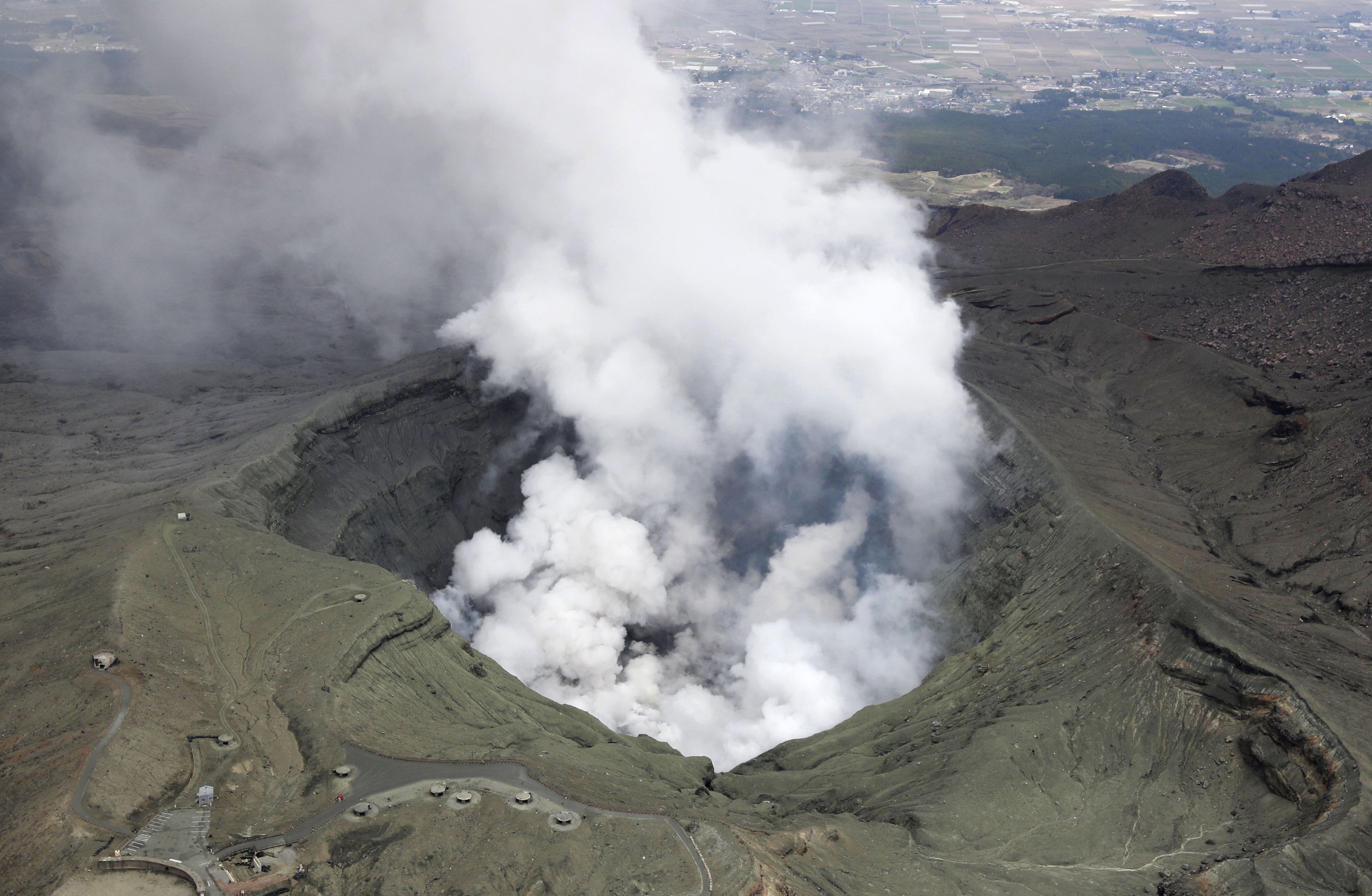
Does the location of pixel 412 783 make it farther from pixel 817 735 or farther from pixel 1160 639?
pixel 1160 639

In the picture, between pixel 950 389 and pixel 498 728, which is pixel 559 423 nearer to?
pixel 950 389

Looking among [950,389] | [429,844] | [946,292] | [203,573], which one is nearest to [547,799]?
[429,844]

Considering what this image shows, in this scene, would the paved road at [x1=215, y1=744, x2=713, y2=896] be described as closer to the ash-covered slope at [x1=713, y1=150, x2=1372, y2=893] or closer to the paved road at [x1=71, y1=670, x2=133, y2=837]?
the paved road at [x1=71, y1=670, x2=133, y2=837]

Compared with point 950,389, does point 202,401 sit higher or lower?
lower

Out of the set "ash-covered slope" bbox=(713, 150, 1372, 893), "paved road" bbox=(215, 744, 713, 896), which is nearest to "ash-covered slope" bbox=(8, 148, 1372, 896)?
"ash-covered slope" bbox=(713, 150, 1372, 893)

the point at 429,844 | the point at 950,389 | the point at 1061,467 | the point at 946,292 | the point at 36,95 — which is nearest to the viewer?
the point at 429,844
